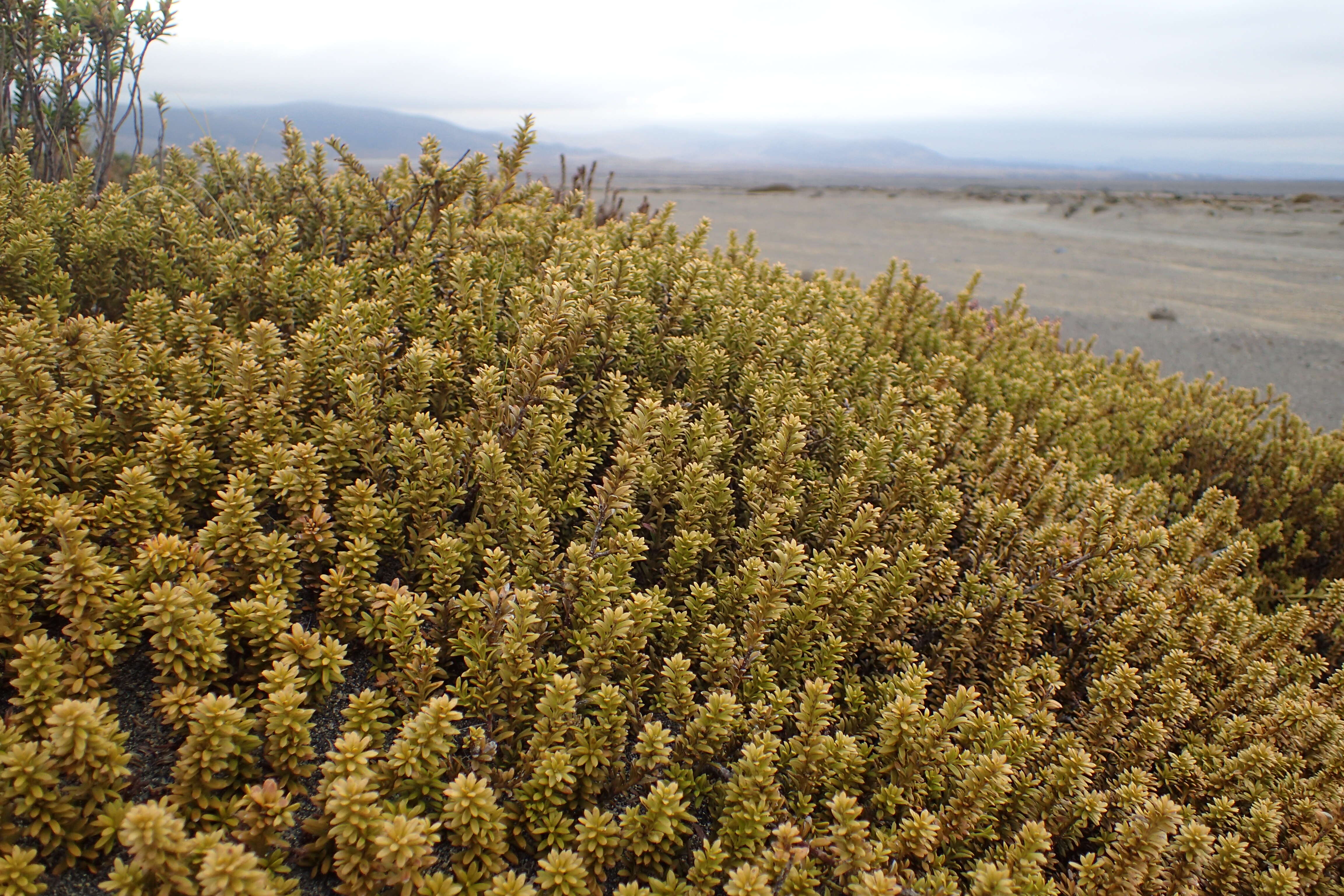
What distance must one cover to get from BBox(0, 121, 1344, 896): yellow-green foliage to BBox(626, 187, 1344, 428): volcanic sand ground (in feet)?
12.4

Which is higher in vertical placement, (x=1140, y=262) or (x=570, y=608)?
(x=1140, y=262)

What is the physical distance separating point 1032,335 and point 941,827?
4.79 meters

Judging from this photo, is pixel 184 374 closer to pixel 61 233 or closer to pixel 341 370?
pixel 341 370

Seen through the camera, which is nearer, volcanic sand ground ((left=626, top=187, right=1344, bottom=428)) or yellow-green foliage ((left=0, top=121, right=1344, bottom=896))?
yellow-green foliage ((left=0, top=121, right=1344, bottom=896))

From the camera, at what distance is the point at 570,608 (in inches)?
71.9

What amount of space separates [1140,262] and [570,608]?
29.5 meters

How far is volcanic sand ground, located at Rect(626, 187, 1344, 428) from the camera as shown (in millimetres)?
13141

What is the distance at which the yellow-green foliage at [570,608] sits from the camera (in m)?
1.37

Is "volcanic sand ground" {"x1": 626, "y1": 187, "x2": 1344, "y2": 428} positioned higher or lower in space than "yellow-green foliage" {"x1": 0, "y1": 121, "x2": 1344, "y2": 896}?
higher

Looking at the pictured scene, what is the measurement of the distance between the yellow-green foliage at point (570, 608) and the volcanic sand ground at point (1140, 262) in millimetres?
3766

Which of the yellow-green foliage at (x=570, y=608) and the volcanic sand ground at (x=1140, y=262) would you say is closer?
the yellow-green foliage at (x=570, y=608)

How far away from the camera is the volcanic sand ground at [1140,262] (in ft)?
43.1

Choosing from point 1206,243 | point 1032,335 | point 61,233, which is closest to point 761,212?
point 1206,243

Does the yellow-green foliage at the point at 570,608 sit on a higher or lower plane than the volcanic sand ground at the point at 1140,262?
lower
